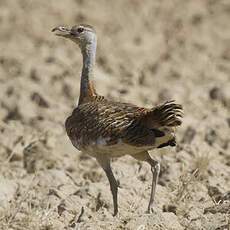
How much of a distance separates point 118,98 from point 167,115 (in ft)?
18.0

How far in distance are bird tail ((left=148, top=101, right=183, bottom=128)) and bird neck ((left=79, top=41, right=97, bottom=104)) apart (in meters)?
1.60

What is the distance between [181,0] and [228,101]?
5.85 meters

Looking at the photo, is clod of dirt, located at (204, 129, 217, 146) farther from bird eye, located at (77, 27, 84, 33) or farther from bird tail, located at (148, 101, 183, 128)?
bird tail, located at (148, 101, 183, 128)

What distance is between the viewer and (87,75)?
866 cm

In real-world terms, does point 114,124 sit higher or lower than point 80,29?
lower

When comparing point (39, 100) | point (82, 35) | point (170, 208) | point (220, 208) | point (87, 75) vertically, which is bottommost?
point (39, 100)

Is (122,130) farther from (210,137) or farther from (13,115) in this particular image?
(13,115)

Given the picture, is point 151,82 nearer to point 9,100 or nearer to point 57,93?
point 57,93

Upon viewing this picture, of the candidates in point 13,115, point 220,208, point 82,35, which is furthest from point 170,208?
point 13,115

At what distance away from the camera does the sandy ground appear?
7664 mm

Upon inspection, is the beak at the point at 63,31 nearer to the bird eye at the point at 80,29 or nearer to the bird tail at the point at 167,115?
the bird eye at the point at 80,29

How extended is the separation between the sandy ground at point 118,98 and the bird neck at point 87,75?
2.87 feet

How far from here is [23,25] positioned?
A: 16188mm

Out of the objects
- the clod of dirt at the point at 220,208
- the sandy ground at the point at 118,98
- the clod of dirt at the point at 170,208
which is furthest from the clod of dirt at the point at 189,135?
the clod of dirt at the point at 220,208
